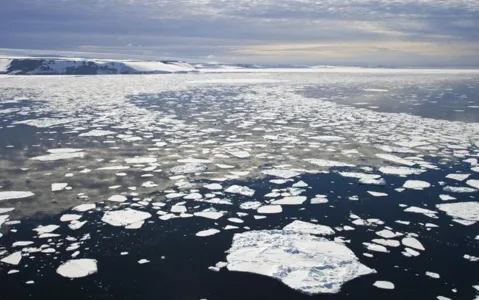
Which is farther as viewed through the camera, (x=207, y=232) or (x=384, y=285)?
(x=207, y=232)

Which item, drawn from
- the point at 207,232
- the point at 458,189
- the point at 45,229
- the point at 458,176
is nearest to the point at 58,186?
the point at 45,229

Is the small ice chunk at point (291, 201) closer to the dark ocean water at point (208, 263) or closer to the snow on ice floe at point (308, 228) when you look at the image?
the dark ocean water at point (208, 263)

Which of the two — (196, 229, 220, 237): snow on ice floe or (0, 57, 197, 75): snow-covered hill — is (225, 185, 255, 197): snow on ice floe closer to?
(196, 229, 220, 237): snow on ice floe

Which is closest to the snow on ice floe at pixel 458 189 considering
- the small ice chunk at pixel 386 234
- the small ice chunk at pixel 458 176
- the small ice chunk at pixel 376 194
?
the small ice chunk at pixel 458 176

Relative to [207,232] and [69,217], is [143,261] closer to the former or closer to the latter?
[207,232]

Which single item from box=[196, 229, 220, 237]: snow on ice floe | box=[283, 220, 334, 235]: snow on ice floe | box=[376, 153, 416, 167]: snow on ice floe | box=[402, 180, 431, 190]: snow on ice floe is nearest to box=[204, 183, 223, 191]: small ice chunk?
box=[196, 229, 220, 237]: snow on ice floe

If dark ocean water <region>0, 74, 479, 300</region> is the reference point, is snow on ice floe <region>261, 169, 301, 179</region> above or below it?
above

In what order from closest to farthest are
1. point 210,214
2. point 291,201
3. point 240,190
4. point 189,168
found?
point 210,214 → point 291,201 → point 240,190 → point 189,168
